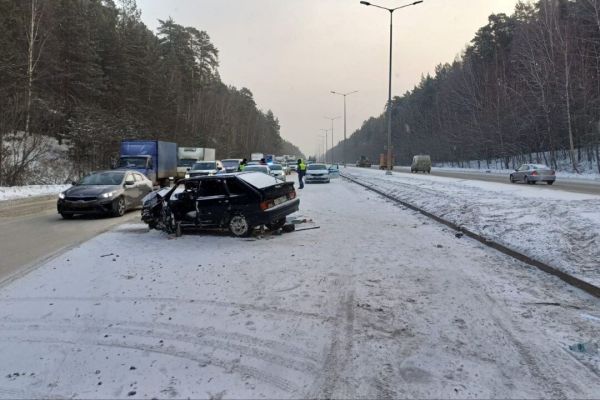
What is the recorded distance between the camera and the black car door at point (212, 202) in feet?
34.8

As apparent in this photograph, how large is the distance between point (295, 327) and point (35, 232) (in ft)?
31.1

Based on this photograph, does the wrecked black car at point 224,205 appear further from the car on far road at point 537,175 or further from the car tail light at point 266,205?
the car on far road at point 537,175

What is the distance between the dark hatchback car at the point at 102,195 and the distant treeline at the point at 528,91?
36.2 metres

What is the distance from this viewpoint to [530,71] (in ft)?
147

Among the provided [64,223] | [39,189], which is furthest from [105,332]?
[39,189]

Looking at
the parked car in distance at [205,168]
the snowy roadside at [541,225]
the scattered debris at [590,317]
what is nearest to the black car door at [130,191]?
the snowy roadside at [541,225]

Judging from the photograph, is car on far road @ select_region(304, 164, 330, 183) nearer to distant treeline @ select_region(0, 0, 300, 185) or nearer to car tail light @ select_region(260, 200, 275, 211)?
distant treeline @ select_region(0, 0, 300, 185)

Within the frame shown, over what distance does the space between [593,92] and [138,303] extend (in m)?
46.7

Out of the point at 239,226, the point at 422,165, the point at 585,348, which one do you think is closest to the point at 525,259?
the point at 585,348

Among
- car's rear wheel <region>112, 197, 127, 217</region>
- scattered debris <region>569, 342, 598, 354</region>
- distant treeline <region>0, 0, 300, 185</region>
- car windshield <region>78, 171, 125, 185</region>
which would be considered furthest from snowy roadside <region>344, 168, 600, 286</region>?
distant treeline <region>0, 0, 300, 185</region>

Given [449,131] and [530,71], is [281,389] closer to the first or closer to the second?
[530,71]

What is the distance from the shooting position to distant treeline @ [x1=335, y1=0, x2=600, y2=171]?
1606 inches

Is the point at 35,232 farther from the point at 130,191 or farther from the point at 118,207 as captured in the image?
the point at 130,191

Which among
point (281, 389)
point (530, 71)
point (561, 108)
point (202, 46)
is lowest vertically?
point (281, 389)
